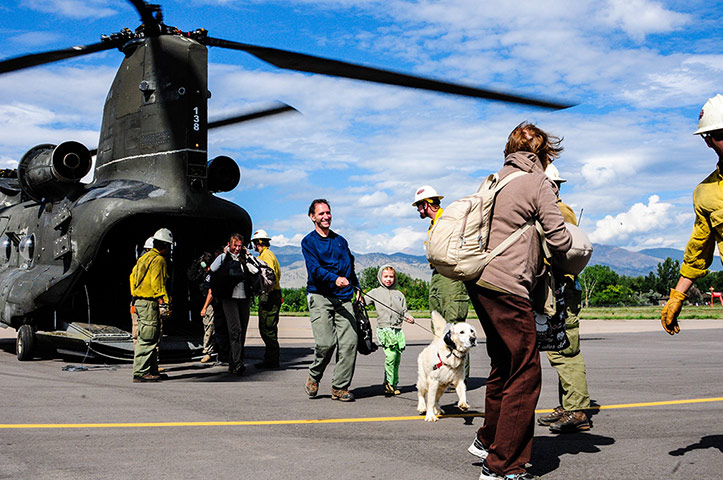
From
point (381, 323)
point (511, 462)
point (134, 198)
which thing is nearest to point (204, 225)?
point (134, 198)

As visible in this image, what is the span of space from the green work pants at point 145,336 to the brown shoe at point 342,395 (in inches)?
126

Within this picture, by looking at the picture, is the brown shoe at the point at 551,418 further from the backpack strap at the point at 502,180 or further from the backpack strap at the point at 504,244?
the backpack strap at the point at 502,180

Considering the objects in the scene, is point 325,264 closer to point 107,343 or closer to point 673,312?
point 673,312

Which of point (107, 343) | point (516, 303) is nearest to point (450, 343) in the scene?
point (516, 303)

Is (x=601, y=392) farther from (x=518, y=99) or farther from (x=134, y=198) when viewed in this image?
(x=134, y=198)

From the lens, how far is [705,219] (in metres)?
4.89

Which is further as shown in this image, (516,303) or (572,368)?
(572,368)

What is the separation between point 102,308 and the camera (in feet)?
48.5

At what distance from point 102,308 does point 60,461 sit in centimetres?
1009

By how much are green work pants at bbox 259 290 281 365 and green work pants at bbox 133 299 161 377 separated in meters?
1.99

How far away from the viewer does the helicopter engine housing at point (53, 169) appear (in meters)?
13.3

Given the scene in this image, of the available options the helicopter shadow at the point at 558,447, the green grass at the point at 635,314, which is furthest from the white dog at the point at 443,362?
the green grass at the point at 635,314

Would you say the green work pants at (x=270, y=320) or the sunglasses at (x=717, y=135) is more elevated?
the sunglasses at (x=717, y=135)

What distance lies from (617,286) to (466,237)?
3354 inches
